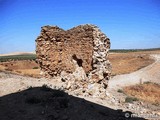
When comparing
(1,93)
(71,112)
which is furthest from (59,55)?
(71,112)

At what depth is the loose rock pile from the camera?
14914 mm

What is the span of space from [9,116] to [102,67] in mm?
7150

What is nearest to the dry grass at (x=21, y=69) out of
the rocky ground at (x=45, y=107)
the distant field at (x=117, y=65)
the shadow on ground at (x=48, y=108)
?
the distant field at (x=117, y=65)

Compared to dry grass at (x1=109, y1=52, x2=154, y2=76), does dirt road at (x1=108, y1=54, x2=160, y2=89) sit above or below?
below

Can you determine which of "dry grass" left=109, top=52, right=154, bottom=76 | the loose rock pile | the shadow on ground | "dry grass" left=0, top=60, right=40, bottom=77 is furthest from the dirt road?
the shadow on ground

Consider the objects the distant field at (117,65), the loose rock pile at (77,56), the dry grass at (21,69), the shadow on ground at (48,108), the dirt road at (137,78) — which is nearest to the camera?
the shadow on ground at (48,108)

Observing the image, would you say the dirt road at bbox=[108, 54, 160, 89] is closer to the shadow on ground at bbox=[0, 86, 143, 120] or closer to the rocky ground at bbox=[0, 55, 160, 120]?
the rocky ground at bbox=[0, 55, 160, 120]

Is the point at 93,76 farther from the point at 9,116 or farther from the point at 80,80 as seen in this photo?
the point at 9,116

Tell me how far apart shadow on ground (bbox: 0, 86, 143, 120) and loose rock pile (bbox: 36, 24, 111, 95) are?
3053mm

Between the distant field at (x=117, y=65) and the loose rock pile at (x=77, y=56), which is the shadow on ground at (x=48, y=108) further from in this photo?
the distant field at (x=117, y=65)

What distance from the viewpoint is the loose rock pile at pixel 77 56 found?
14914mm

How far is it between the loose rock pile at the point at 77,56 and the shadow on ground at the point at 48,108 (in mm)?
3053

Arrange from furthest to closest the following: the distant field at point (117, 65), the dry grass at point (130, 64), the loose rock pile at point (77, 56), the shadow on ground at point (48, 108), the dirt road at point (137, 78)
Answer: the dry grass at point (130, 64), the distant field at point (117, 65), the dirt road at point (137, 78), the loose rock pile at point (77, 56), the shadow on ground at point (48, 108)

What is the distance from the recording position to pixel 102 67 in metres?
15.0
